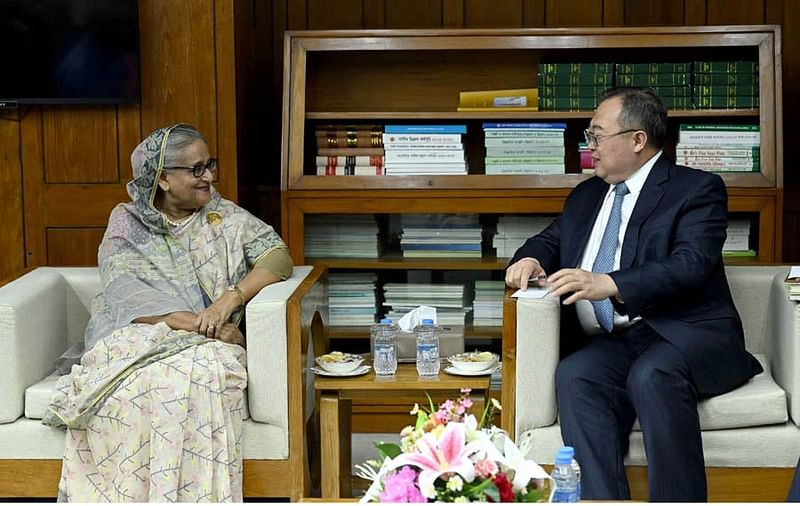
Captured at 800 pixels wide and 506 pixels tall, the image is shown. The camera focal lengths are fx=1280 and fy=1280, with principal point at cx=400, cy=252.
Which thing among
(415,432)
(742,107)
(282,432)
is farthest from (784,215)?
(415,432)

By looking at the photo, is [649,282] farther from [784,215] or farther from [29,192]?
[29,192]

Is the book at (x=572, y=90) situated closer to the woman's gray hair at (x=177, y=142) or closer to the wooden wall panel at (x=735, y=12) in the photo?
the wooden wall panel at (x=735, y=12)

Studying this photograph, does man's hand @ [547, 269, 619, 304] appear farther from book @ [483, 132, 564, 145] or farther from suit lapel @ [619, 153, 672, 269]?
book @ [483, 132, 564, 145]

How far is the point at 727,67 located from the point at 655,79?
0.84 feet

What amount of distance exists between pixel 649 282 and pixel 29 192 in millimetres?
2401

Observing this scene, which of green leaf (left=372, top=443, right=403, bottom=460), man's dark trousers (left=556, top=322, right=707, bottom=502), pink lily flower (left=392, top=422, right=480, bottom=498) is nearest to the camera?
pink lily flower (left=392, top=422, right=480, bottom=498)

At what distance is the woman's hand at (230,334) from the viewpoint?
3.71 m

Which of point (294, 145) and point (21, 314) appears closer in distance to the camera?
point (21, 314)

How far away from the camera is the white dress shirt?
371 cm

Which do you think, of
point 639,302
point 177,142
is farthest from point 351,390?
point 177,142

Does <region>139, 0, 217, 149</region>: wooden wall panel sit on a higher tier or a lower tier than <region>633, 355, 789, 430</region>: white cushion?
higher

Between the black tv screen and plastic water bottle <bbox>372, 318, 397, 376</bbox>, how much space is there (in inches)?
59.0

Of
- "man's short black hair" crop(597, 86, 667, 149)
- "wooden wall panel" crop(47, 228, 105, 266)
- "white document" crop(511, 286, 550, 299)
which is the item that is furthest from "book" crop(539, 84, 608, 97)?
"wooden wall panel" crop(47, 228, 105, 266)

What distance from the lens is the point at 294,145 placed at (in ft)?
14.9
